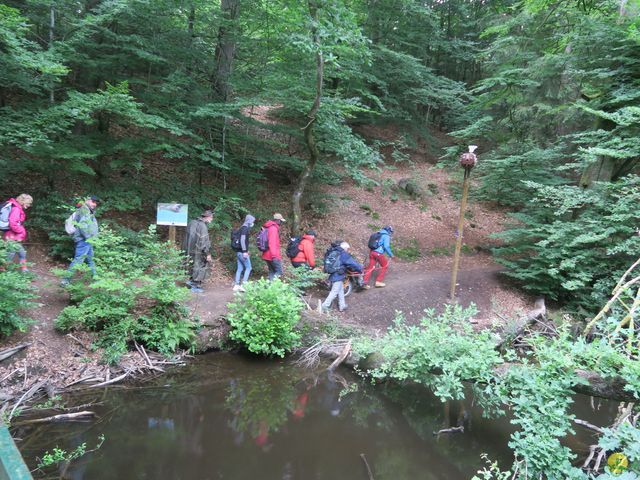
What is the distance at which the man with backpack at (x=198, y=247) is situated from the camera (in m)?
8.81

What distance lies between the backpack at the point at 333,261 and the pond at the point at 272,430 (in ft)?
8.28

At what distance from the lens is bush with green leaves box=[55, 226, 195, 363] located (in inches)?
257

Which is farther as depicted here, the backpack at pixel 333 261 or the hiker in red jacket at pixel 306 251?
the hiker in red jacket at pixel 306 251

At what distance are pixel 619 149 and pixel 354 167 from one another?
6.58 m

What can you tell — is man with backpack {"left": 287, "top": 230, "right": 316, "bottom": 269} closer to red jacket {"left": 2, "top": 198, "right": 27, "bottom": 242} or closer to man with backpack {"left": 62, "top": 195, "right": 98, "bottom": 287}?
man with backpack {"left": 62, "top": 195, "right": 98, "bottom": 287}

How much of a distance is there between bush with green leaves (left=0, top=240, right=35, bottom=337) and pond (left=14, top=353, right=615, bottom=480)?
55.4 inches

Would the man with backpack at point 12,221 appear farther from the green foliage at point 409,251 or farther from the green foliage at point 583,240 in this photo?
the green foliage at point 583,240

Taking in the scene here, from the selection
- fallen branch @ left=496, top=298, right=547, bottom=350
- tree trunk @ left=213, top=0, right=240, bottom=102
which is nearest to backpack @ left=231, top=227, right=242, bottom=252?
tree trunk @ left=213, top=0, right=240, bottom=102

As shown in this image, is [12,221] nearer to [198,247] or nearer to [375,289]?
[198,247]

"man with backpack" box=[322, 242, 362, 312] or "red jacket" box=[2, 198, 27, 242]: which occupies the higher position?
"red jacket" box=[2, 198, 27, 242]

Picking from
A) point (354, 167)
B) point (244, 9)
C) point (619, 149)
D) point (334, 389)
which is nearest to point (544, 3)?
point (619, 149)

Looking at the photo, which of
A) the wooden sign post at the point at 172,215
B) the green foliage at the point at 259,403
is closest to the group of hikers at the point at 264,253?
the wooden sign post at the point at 172,215

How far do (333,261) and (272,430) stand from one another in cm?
437

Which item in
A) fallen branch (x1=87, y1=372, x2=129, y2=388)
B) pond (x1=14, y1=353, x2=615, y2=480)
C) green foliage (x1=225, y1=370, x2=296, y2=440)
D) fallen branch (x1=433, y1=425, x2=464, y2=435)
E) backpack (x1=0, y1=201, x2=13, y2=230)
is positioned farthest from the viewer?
backpack (x1=0, y1=201, x2=13, y2=230)
